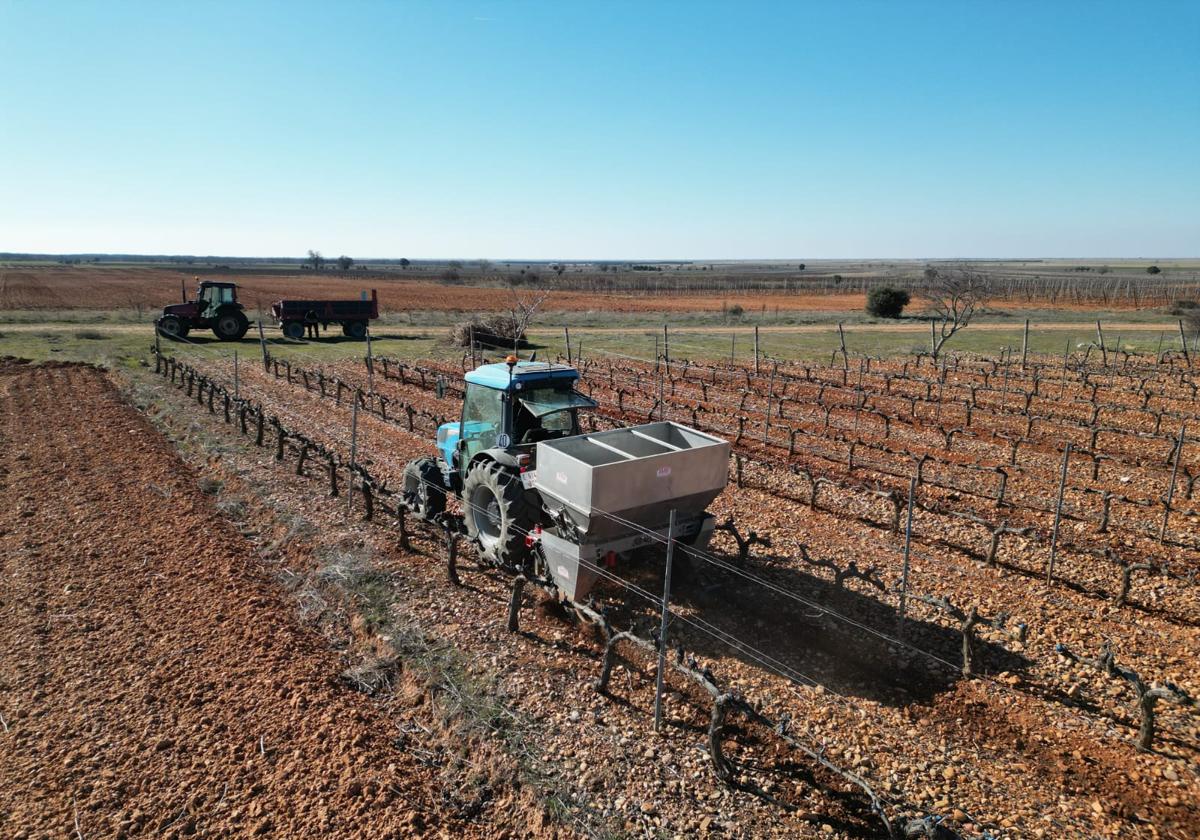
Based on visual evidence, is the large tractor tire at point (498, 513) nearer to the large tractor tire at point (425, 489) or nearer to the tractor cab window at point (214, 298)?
the large tractor tire at point (425, 489)

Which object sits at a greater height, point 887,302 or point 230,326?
point 887,302

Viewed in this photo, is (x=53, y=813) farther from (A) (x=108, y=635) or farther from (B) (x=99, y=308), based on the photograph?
(B) (x=99, y=308)

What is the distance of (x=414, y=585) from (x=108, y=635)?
9.52ft

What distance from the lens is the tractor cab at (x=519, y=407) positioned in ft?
27.0

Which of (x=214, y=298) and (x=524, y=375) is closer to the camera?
(x=524, y=375)

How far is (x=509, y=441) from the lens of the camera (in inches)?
324

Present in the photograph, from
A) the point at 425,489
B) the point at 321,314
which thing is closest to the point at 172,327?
the point at 321,314

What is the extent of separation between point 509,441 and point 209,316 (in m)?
29.0

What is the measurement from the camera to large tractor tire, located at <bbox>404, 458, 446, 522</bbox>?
9.79 m

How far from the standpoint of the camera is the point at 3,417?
52.5ft

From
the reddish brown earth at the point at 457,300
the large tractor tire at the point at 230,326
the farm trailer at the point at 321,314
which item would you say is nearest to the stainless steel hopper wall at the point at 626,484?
the farm trailer at the point at 321,314

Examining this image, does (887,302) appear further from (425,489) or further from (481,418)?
(481,418)

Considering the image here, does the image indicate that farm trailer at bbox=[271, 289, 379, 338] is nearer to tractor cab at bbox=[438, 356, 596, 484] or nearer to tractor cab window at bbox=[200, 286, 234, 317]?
tractor cab window at bbox=[200, 286, 234, 317]

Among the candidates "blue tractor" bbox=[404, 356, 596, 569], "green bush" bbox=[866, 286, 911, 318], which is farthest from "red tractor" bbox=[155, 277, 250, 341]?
"green bush" bbox=[866, 286, 911, 318]
